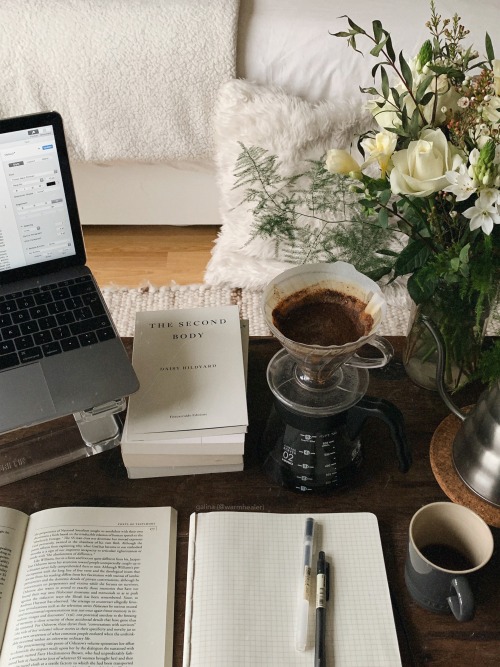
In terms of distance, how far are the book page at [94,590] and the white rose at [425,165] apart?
1.43ft

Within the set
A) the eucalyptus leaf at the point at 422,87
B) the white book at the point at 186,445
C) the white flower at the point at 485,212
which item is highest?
the eucalyptus leaf at the point at 422,87

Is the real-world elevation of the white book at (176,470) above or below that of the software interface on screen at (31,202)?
below

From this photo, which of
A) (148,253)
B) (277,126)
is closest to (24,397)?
(277,126)

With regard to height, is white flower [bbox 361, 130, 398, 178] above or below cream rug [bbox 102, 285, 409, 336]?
above

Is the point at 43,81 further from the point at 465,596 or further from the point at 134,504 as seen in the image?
the point at 465,596

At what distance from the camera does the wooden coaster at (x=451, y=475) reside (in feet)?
2.42

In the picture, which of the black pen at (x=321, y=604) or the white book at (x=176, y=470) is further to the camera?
the white book at (x=176, y=470)

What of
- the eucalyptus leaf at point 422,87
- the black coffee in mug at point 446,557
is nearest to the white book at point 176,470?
the black coffee in mug at point 446,557

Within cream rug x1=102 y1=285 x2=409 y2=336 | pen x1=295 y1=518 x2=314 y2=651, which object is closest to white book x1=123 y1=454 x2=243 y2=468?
pen x1=295 y1=518 x2=314 y2=651

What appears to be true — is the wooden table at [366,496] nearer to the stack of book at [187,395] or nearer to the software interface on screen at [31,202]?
the stack of book at [187,395]

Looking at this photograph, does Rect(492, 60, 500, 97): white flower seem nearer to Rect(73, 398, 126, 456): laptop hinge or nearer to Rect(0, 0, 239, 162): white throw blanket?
Rect(73, 398, 126, 456): laptop hinge

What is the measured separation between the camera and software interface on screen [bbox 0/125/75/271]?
33.3 inches

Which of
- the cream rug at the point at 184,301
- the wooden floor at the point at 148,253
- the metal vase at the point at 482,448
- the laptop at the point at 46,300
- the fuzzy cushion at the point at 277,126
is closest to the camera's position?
the metal vase at the point at 482,448

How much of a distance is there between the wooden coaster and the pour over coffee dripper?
45 millimetres
